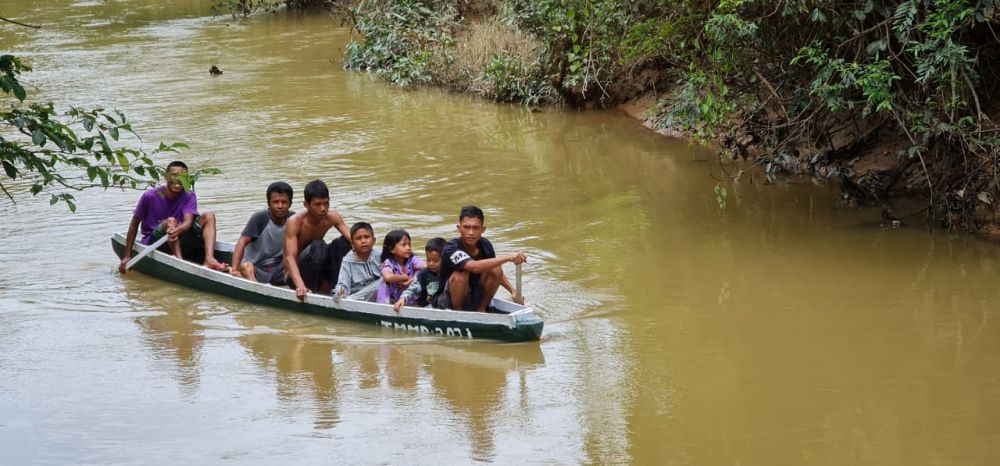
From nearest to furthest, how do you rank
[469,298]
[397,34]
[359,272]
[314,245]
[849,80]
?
[469,298] < [359,272] < [314,245] < [849,80] < [397,34]

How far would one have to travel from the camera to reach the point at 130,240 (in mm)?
9094

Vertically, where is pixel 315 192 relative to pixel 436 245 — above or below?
above

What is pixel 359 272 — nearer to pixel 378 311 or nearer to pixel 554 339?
pixel 378 311

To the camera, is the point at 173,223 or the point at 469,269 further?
the point at 173,223

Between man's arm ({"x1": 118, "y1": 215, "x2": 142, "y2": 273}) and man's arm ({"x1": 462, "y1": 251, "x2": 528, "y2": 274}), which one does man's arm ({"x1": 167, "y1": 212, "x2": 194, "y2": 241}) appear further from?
man's arm ({"x1": 462, "y1": 251, "x2": 528, "y2": 274})

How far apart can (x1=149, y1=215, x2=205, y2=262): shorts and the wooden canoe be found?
0.24 meters

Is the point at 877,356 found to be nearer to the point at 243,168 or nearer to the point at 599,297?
the point at 599,297

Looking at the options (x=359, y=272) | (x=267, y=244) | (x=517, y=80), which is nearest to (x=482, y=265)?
(x=359, y=272)

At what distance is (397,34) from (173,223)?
1028 centimetres

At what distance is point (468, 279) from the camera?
23.6 feet

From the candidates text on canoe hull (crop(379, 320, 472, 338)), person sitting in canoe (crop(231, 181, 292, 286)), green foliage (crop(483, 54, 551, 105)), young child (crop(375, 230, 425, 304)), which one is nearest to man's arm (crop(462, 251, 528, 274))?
text on canoe hull (crop(379, 320, 472, 338))

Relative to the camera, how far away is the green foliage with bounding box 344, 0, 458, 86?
1812cm

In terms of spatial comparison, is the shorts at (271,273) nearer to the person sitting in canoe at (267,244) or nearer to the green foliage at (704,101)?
the person sitting in canoe at (267,244)

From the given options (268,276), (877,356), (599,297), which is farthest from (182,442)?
(877,356)
